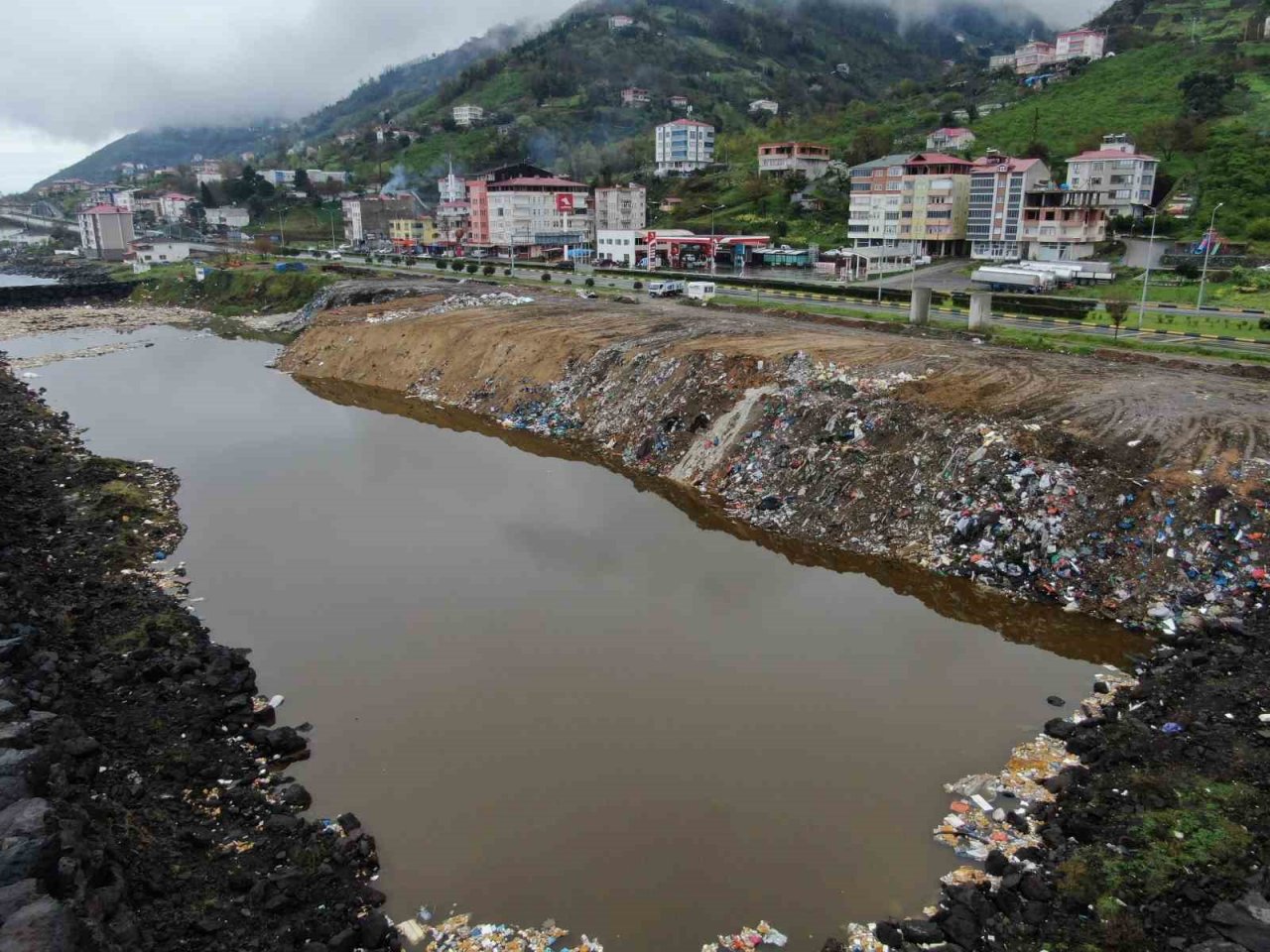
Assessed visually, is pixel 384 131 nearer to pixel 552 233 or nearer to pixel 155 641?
pixel 552 233

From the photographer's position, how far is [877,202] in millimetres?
68375

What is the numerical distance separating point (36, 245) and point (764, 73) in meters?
133

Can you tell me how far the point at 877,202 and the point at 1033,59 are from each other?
87.4 meters

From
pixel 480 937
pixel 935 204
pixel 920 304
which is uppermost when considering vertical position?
pixel 935 204

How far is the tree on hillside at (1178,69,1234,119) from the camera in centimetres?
7775

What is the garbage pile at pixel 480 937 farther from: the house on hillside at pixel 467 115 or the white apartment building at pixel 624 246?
the house on hillside at pixel 467 115

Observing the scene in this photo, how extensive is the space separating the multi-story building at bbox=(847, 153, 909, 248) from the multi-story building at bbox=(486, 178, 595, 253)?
2494cm

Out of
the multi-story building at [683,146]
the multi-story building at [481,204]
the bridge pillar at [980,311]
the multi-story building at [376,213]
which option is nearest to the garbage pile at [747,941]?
the bridge pillar at [980,311]

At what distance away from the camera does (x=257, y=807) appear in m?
11.6

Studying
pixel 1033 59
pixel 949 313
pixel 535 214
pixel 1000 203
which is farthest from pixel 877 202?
pixel 1033 59

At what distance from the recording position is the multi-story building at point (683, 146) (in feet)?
383

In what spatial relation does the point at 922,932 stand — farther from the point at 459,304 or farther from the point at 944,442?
the point at 459,304

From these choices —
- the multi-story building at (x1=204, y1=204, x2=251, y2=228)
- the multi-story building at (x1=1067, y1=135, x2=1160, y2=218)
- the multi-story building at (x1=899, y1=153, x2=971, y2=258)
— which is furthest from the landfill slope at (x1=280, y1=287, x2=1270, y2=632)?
the multi-story building at (x1=204, y1=204, x2=251, y2=228)

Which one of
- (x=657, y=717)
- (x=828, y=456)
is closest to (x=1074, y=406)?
(x=828, y=456)
